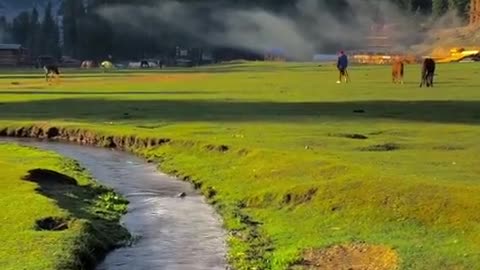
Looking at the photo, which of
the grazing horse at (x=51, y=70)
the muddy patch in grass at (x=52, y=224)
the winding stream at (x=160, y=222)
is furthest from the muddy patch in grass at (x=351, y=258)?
the grazing horse at (x=51, y=70)

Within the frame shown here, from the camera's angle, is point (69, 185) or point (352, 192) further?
point (69, 185)

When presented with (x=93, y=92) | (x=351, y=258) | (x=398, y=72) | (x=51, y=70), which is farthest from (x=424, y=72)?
(x=351, y=258)

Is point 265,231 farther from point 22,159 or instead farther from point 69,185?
point 22,159

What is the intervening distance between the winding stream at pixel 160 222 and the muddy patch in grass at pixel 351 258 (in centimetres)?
206

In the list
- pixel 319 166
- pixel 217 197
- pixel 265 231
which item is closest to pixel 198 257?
pixel 265 231

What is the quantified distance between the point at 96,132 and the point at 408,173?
→ 79.3ft

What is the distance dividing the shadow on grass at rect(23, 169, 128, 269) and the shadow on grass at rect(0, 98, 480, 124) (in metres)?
19.7

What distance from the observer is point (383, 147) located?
122 feet

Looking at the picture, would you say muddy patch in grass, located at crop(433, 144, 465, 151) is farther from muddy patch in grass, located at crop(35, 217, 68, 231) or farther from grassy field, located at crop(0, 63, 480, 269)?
muddy patch in grass, located at crop(35, 217, 68, 231)

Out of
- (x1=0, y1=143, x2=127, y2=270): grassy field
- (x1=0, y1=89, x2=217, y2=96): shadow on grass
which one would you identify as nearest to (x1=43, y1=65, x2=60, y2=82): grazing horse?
(x1=0, y1=89, x2=217, y2=96): shadow on grass

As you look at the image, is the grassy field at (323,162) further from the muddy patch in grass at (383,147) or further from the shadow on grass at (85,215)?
the shadow on grass at (85,215)

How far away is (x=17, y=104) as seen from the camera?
229ft

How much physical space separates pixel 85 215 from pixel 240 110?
103 ft

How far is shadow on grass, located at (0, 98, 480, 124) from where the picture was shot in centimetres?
5084
